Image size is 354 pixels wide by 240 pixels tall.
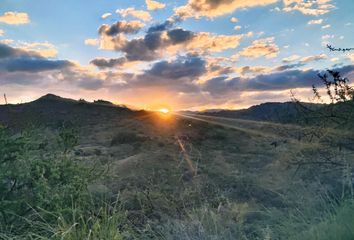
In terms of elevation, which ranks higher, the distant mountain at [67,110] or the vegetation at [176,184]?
the distant mountain at [67,110]

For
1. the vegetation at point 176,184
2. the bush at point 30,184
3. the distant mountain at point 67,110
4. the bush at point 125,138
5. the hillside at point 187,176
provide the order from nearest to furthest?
the vegetation at point 176,184 → the bush at point 30,184 → the hillside at point 187,176 → the bush at point 125,138 → the distant mountain at point 67,110

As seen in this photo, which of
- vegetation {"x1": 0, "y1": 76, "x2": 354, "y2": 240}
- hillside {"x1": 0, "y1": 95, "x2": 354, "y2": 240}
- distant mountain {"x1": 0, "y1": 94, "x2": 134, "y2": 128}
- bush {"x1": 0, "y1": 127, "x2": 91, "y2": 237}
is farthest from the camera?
distant mountain {"x1": 0, "y1": 94, "x2": 134, "y2": 128}

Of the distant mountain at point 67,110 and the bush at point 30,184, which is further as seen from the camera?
the distant mountain at point 67,110

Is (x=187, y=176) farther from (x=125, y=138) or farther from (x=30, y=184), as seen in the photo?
(x=125, y=138)

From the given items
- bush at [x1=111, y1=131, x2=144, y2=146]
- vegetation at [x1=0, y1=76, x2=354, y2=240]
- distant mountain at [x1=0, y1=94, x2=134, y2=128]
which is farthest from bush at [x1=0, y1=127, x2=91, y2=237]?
distant mountain at [x1=0, y1=94, x2=134, y2=128]

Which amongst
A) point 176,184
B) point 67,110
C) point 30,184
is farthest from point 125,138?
point 30,184

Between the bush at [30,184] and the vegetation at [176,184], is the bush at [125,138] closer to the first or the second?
the vegetation at [176,184]

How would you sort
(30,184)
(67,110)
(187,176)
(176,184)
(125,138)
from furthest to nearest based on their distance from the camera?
(67,110), (125,138), (187,176), (176,184), (30,184)

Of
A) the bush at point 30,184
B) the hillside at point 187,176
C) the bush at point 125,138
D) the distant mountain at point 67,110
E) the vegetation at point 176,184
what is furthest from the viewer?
the distant mountain at point 67,110

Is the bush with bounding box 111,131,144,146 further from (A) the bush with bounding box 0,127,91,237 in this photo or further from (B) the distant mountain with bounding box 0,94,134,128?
(A) the bush with bounding box 0,127,91,237

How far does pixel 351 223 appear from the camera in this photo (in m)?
6.93

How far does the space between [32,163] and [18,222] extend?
1.01 m

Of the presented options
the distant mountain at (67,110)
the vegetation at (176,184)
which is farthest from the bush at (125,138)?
the distant mountain at (67,110)

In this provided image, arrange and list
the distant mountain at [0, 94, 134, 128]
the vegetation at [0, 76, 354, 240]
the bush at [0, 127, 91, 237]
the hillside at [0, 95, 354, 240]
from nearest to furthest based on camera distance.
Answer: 1. the vegetation at [0, 76, 354, 240]
2. the bush at [0, 127, 91, 237]
3. the hillside at [0, 95, 354, 240]
4. the distant mountain at [0, 94, 134, 128]
